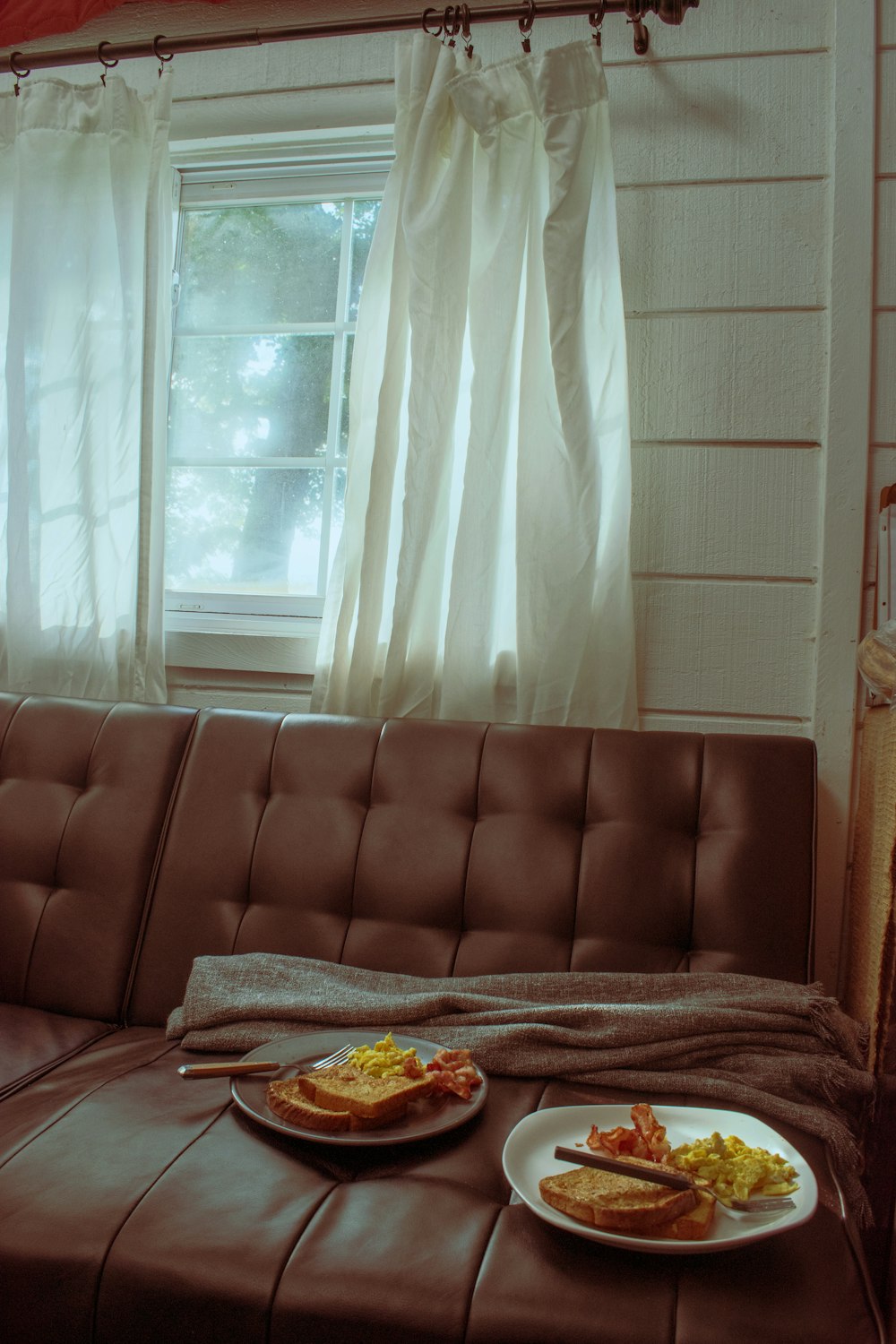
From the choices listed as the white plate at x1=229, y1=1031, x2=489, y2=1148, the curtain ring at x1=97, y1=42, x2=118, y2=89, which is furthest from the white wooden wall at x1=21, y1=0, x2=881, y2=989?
the curtain ring at x1=97, y1=42, x2=118, y2=89

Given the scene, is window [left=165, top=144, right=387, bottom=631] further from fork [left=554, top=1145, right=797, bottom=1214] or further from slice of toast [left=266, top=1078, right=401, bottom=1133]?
fork [left=554, top=1145, right=797, bottom=1214]

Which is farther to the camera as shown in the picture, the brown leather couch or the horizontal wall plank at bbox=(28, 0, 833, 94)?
the horizontal wall plank at bbox=(28, 0, 833, 94)

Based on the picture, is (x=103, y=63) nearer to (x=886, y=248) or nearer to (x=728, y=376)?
(x=728, y=376)

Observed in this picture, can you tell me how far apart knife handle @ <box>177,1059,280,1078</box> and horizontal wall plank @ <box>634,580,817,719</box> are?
3.31ft

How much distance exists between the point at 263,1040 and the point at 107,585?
1.12 meters

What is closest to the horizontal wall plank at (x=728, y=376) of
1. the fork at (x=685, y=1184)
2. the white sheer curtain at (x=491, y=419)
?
the white sheer curtain at (x=491, y=419)

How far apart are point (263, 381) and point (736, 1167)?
186 cm

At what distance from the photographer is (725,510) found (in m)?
1.90

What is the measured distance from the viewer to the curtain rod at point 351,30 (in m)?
1.88

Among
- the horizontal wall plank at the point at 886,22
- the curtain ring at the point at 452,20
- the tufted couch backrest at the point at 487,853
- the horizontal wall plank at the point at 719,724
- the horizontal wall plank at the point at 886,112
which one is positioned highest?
the curtain ring at the point at 452,20

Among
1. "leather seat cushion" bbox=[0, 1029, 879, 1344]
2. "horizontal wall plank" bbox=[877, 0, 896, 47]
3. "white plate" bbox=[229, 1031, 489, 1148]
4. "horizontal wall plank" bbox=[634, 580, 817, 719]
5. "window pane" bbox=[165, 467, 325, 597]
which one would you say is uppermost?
"horizontal wall plank" bbox=[877, 0, 896, 47]

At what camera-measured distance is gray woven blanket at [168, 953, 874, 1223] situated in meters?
1.27

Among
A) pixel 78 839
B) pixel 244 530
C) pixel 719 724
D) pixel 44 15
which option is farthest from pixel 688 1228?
pixel 44 15

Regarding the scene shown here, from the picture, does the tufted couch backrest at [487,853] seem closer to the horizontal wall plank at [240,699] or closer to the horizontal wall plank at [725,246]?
the horizontal wall plank at [240,699]
